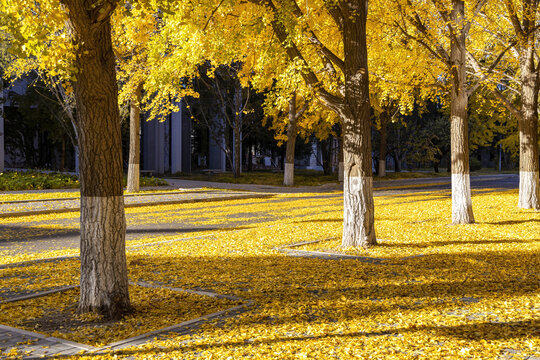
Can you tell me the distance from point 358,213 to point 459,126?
530 centimetres

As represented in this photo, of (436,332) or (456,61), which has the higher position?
(456,61)

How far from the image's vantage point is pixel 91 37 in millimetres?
6621

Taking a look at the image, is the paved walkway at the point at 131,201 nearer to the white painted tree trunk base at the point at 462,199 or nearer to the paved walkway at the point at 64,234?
the paved walkway at the point at 64,234

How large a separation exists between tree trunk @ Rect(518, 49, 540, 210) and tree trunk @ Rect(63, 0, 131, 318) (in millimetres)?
16234

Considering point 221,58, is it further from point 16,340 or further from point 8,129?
point 8,129

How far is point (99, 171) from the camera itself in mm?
6711

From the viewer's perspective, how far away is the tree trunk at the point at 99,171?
6633 mm

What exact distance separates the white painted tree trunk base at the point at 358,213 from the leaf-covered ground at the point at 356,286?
0.32m

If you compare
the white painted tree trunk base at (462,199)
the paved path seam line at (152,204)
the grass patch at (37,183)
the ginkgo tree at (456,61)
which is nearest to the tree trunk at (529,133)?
the ginkgo tree at (456,61)

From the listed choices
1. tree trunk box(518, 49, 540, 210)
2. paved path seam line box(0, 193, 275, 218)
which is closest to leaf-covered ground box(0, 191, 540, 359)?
paved path seam line box(0, 193, 275, 218)

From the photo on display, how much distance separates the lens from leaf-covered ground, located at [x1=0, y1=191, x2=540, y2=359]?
5.70 metres

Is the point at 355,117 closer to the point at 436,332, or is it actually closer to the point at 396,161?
the point at 436,332

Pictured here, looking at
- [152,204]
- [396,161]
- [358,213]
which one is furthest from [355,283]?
[396,161]

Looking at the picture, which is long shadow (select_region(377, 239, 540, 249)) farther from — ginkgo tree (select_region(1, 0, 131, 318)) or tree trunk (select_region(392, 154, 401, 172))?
tree trunk (select_region(392, 154, 401, 172))
